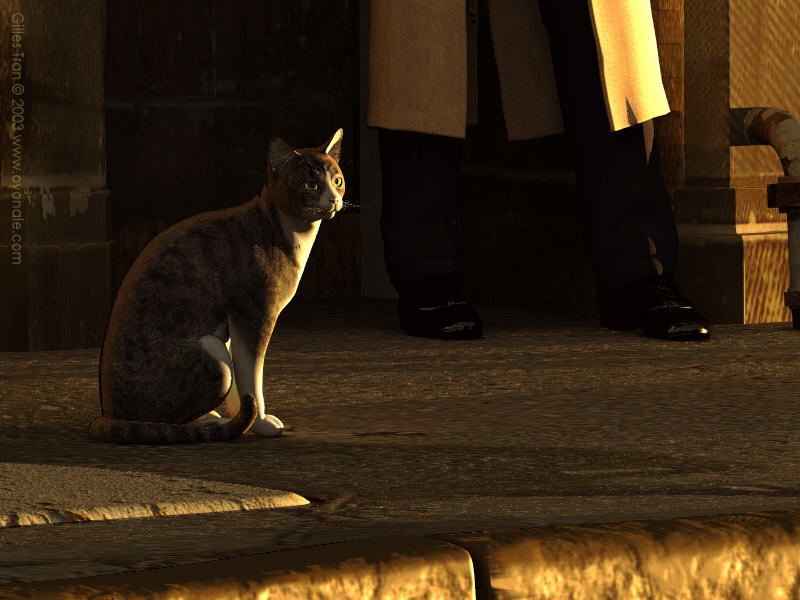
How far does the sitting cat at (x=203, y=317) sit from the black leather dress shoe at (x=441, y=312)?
6.65ft

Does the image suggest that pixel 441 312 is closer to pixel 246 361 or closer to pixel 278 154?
pixel 278 154

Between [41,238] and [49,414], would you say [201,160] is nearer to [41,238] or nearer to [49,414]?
[41,238]

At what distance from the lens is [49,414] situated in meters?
5.27

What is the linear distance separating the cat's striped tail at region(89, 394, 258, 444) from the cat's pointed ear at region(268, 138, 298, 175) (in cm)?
58

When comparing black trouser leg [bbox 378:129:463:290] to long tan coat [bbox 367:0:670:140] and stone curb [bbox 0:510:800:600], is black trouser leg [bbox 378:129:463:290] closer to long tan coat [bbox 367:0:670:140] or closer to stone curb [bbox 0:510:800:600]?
long tan coat [bbox 367:0:670:140]

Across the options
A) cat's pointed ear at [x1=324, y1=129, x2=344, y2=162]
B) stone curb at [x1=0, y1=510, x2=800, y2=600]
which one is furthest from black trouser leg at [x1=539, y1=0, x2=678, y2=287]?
stone curb at [x1=0, y1=510, x2=800, y2=600]

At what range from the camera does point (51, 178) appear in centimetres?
655

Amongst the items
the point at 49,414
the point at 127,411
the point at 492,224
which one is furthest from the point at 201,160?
the point at 127,411

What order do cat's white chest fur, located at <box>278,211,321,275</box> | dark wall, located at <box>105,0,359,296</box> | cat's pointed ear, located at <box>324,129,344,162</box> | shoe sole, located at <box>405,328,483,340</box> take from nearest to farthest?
cat's white chest fur, located at <box>278,211,321,275</box> < cat's pointed ear, located at <box>324,129,344,162</box> < shoe sole, located at <box>405,328,483,340</box> < dark wall, located at <box>105,0,359,296</box>

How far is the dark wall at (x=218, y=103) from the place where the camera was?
7648 millimetres

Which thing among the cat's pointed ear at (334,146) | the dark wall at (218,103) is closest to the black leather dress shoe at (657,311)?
the dark wall at (218,103)

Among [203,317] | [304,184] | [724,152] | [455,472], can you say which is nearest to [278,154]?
[304,184]

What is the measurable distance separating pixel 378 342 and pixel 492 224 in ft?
4.04

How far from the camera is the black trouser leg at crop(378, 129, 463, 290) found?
6.86m
